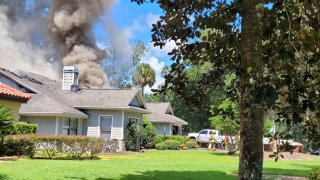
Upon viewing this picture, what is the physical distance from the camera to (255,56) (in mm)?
5852

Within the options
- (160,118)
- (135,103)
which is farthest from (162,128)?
(135,103)

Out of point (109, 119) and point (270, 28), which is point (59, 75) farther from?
point (270, 28)

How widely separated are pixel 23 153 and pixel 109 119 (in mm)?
12533

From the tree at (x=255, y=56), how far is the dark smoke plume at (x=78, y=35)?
3998 centimetres

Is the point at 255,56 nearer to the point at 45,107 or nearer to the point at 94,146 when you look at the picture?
the point at 94,146

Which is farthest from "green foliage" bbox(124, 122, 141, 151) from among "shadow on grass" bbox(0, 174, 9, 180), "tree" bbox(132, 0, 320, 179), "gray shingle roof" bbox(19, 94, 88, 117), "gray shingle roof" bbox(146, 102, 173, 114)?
"tree" bbox(132, 0, 320, 179)

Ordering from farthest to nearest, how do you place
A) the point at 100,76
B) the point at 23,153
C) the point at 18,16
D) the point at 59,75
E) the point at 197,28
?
the point at 18,16
the point at 59,75
the point at 100,76
the point at 23,153
the point at 197,28

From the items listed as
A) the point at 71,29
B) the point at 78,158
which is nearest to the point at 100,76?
the point at 71,29

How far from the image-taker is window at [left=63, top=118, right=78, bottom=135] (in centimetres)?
2885

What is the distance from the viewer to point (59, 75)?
54062 mm

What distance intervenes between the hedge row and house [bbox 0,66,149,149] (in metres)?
7.63

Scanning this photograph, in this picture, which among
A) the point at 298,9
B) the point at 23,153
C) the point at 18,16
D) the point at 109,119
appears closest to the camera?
the point at 298,9

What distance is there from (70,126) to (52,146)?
10411 mm

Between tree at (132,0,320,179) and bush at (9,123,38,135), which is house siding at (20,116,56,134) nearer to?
bush at (9,123,38,135)
